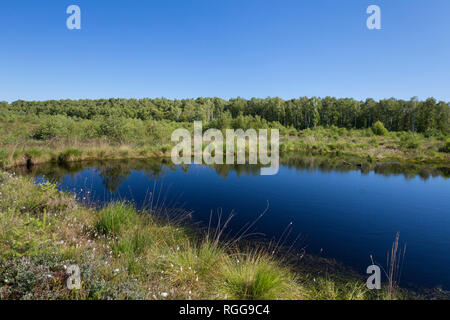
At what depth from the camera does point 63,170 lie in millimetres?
10922

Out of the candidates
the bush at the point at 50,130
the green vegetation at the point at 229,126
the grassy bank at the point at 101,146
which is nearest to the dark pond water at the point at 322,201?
the grassy bank at the point at 101,146

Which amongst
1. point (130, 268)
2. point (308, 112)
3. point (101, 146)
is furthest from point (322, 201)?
point (308, 112)

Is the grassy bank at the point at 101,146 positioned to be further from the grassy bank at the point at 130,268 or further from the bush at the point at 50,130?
the grassy bank at the point at 130,268

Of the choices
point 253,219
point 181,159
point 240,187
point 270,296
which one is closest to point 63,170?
point 181,159

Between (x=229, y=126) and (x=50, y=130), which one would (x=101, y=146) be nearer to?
(x=50, y=130)

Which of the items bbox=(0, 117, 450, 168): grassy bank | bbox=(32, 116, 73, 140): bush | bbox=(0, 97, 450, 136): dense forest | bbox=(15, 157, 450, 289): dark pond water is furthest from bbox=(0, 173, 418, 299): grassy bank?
bbox=(0, 97, 450, 136): dense forest

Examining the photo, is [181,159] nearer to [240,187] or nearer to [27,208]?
[240,187]

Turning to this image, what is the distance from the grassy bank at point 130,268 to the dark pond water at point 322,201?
3.36 ft

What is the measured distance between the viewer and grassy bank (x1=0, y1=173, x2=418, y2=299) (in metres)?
2.24

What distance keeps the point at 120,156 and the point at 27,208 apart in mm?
11340

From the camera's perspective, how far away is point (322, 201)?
300 inches

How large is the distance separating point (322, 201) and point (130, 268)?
259 inches

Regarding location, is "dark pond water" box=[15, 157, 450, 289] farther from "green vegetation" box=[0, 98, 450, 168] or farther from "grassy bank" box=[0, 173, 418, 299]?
"green vegetation" box=[0, 98, 450, 168]
